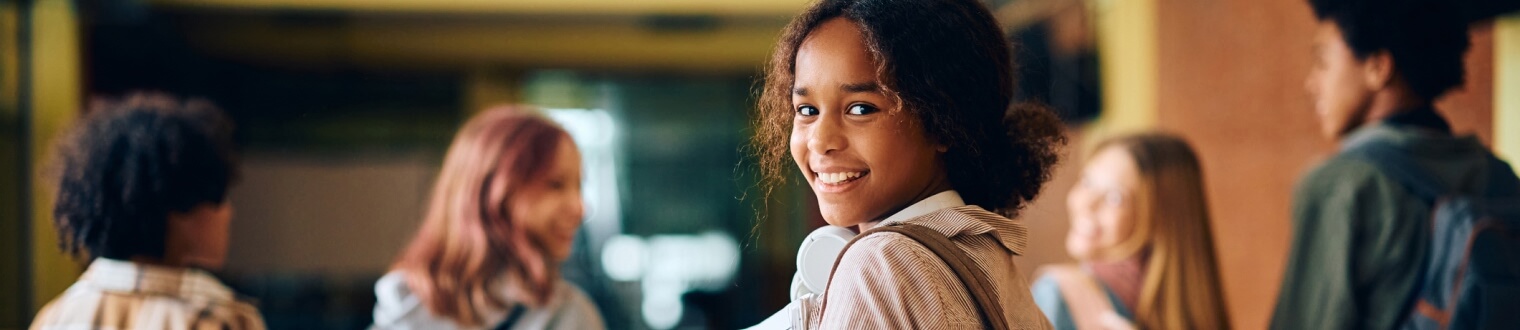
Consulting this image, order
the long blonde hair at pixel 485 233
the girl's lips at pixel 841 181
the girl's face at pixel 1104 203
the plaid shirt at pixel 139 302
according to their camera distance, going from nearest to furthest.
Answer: the girl's lips at pixel 841 181 → the plaid shirt at pixel 139 302 → the long blonde hair at pixel 485 233 → the girl's face at pixel 1104 203

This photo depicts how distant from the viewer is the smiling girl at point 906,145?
3.02ft

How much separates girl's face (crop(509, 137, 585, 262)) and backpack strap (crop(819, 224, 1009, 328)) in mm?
1354

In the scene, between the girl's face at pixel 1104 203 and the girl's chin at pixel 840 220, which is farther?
the girl's face at pixel 1104 203

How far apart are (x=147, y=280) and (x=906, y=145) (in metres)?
1.41

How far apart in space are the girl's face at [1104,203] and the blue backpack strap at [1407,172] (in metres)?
0.56

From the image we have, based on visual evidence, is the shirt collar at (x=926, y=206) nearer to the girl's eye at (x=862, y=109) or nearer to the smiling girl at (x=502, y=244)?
the girl's eye at (x=862, y=109)

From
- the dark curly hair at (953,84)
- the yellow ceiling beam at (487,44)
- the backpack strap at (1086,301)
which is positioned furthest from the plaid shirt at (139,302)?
the yellow ceiling beam at (487,44)

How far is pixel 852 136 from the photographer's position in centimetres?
100

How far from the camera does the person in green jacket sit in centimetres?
178

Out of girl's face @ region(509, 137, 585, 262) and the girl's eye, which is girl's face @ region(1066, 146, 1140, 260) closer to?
girl's face @ region(509, 137, 585, 262)

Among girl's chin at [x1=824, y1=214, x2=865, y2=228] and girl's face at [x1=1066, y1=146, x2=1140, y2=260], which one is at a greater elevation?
girl's chin at [x1=824, y1=214, x2=865, y2=228]

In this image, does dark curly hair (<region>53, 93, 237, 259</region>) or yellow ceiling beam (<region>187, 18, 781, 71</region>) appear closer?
dark curly hair (<region>53, 93, 237, 259</region>)

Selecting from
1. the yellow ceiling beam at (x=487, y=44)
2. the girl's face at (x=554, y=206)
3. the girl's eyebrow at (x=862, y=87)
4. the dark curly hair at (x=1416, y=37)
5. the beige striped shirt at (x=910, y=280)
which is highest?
the yellow ceiling beam at (x=487, y=44)

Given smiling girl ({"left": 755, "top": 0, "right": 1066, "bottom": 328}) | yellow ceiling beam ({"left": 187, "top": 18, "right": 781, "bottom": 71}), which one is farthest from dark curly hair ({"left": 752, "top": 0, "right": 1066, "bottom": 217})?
yellow ceiling beam ({"left": 187, "top": 18, "right": 781, "bottom": 71})
